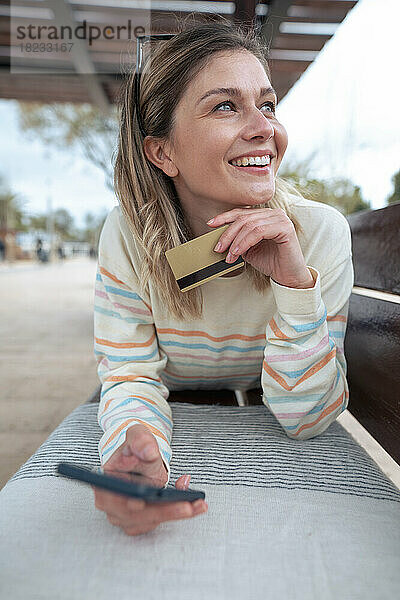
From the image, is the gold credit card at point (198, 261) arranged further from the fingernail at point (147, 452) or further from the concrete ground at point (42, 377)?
the concrete ground at point (42, 377)

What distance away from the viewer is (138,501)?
518 mm

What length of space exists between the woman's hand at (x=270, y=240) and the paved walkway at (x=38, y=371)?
3.40 ft

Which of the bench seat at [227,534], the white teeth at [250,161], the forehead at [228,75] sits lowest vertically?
the bench seat at [227,534]

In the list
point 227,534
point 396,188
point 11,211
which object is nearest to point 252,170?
point 227,534

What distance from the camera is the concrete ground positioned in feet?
5.94

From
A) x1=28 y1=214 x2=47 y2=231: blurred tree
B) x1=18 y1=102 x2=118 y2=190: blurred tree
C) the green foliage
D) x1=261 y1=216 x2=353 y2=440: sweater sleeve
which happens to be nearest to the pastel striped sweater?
x1=261 y1=216 x2=353 y2=440: sweater sleeve

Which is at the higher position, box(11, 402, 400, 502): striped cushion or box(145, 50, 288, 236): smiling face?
box(145, 50, 288, 236): smiling face

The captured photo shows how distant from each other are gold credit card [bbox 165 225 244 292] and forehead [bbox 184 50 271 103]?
0.84 feet

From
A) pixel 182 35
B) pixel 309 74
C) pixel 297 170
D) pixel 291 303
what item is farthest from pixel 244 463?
pixel 309 74

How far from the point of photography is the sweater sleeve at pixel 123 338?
3.27ft

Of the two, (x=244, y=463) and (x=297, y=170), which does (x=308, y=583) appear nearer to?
(x=244, y=463)

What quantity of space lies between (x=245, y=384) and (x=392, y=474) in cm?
61

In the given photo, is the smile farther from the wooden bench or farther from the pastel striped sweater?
the wooden bench

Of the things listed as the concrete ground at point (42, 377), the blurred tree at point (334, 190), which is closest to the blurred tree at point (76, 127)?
the concrete ground at point (42, 377)
